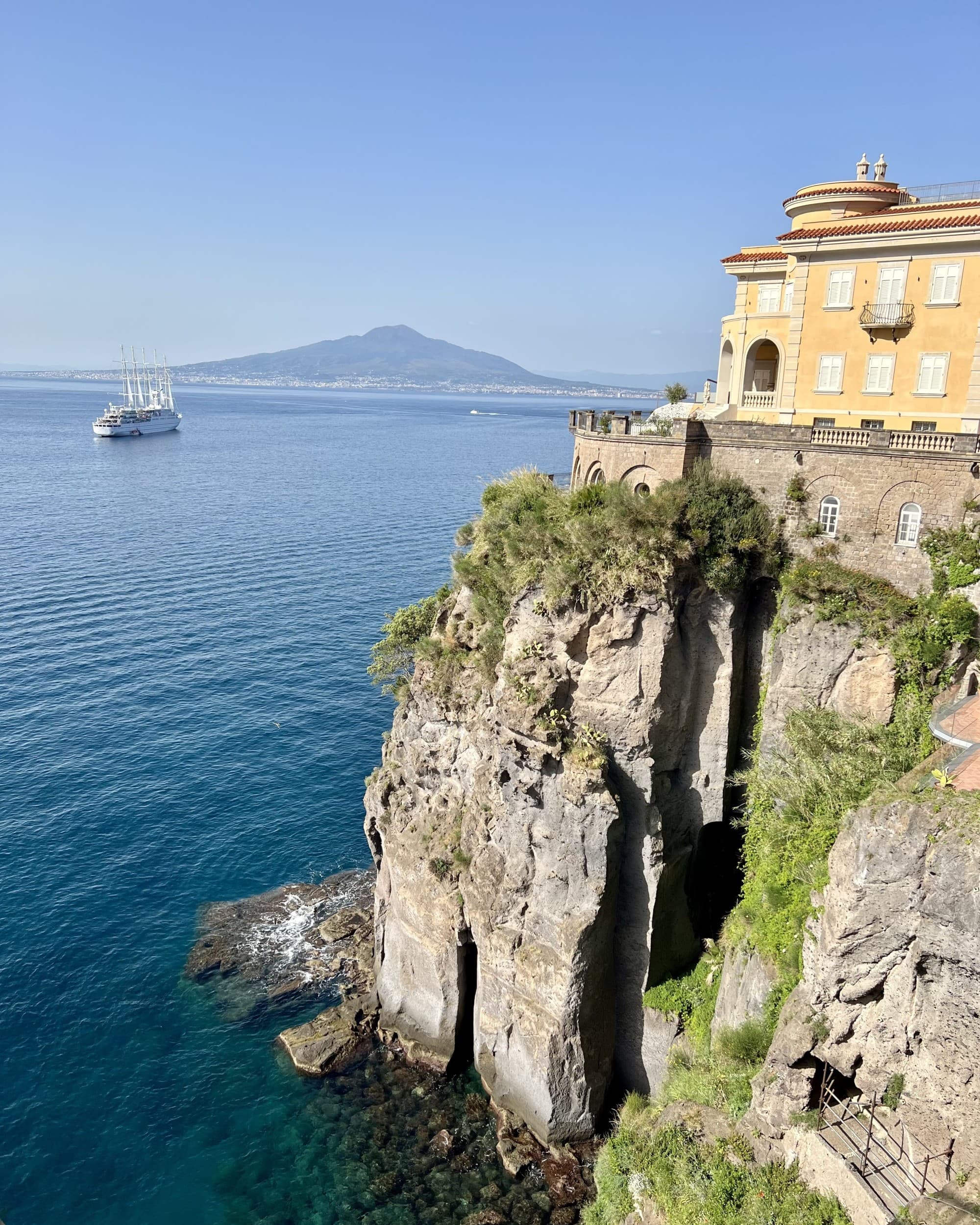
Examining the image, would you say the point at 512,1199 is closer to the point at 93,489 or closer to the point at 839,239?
the point at 839,239

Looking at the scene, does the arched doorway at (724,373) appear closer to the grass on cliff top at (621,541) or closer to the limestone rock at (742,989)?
the grass on cliff top at (621,541)

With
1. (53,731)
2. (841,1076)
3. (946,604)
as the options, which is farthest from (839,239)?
(53,731)

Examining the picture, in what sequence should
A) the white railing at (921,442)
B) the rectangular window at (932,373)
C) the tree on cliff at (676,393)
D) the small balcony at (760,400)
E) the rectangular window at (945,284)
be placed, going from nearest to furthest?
the white railing at (921,442) → the rectangular window at (945,284) → the rectangular window at (932,373) → the small balcony at (760,400) → the tree on cliff at (676,393)

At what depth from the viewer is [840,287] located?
99.5 feet

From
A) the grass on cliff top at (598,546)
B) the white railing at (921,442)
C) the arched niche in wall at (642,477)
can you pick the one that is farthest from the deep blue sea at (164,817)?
the white railing at (921,442)

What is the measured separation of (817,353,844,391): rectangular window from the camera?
101ft

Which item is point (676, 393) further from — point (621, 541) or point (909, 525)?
point (909, 525)

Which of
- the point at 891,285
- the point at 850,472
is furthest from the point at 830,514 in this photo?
the point at 891,285

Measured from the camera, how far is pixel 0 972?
3178 centimetres

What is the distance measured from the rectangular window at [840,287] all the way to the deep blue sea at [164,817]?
32024mm

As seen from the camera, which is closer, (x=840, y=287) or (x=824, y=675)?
(x=824, y=675)

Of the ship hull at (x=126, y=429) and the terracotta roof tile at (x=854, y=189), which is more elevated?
the terracotta roof tile at (x=854, y=189)

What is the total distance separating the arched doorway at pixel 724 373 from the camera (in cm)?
3638

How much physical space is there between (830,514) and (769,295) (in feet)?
37.6
